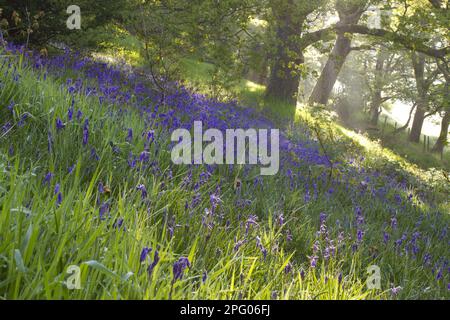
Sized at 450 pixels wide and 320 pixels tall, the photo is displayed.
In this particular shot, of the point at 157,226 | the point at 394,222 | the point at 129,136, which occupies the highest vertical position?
the point at 129,136

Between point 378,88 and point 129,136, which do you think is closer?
point 129,136

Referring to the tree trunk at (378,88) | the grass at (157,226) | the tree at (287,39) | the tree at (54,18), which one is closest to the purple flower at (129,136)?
the grass at (157,226)

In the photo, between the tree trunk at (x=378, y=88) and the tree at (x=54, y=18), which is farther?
the tree trunk at (x=378, y=88)

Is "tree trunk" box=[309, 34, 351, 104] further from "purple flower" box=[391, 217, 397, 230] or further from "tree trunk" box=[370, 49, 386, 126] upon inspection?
"purple flower" box=[391, 217, 397, 230]

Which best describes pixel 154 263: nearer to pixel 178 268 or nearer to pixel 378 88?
pixel 178 268

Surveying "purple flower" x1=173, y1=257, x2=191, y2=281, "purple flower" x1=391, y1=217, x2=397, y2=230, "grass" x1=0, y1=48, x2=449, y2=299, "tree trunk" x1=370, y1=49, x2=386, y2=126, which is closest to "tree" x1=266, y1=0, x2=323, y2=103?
"purple flower" x1=391, y1=217, x2=397, y2=230

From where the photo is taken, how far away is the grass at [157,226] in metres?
1.76

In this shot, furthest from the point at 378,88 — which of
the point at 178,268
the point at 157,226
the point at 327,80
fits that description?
the point at 178,268

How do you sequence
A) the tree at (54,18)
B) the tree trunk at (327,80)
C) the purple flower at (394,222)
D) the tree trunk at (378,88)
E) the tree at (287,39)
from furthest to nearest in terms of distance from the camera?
the tree trunk at (378,88) < the tree trunk at (327,80) < the tree at (287,39) < the tree at (54,18) < the purple flower at (394,222)

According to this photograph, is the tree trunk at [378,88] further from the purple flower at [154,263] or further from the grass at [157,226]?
the purple flower at [154,263]

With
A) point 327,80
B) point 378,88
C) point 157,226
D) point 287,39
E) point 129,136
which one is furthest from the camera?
point 378,88

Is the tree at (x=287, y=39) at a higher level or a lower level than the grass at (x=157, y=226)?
higher

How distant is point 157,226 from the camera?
2828 millimetres

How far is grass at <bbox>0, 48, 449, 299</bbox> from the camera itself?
176 cm
